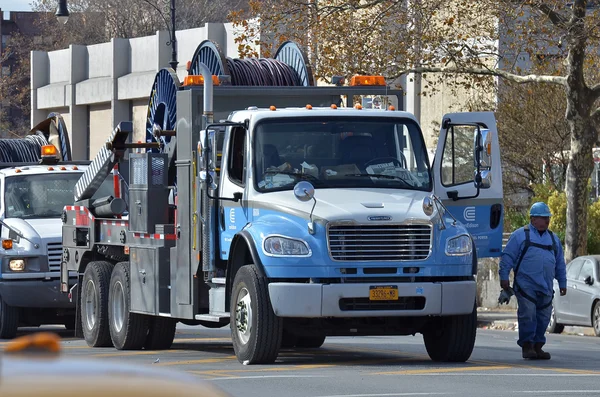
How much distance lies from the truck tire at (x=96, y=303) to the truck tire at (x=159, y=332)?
2.17 feet

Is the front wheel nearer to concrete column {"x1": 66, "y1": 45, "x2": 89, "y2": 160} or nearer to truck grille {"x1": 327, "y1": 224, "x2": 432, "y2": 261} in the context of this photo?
truck grille {"x1": 327, "y1": 224, "x2": 432, "y2": 261}

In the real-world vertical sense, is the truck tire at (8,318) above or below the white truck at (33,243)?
below

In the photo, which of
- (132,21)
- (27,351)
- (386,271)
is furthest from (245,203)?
(132,21)

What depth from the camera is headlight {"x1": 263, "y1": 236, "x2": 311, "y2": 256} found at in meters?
12.0

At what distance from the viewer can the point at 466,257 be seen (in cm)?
1258

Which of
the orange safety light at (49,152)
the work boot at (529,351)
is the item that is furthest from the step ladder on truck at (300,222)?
the orange safety light at (49,152)

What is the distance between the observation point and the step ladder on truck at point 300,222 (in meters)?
12.1

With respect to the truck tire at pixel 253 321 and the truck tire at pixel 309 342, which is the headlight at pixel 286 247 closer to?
the truck tire at pixel 253 321

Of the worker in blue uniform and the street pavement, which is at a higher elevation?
the worker in blue uniform

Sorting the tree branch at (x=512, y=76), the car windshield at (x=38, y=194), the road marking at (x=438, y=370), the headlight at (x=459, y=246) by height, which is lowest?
the road marking at (x=438, y=370)

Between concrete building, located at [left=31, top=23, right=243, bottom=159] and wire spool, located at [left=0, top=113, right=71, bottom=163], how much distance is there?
29.5 meters

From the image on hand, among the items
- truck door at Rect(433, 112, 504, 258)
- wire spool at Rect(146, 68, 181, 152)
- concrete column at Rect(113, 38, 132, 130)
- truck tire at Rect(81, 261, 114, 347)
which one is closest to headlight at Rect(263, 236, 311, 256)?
truck door at Rect(433, 112, 504, 258)

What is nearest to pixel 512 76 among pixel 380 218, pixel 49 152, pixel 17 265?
pixel 49 152

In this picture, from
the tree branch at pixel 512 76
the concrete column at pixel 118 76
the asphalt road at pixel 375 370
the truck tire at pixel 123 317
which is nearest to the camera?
the asphalt road at pixel 375 370
